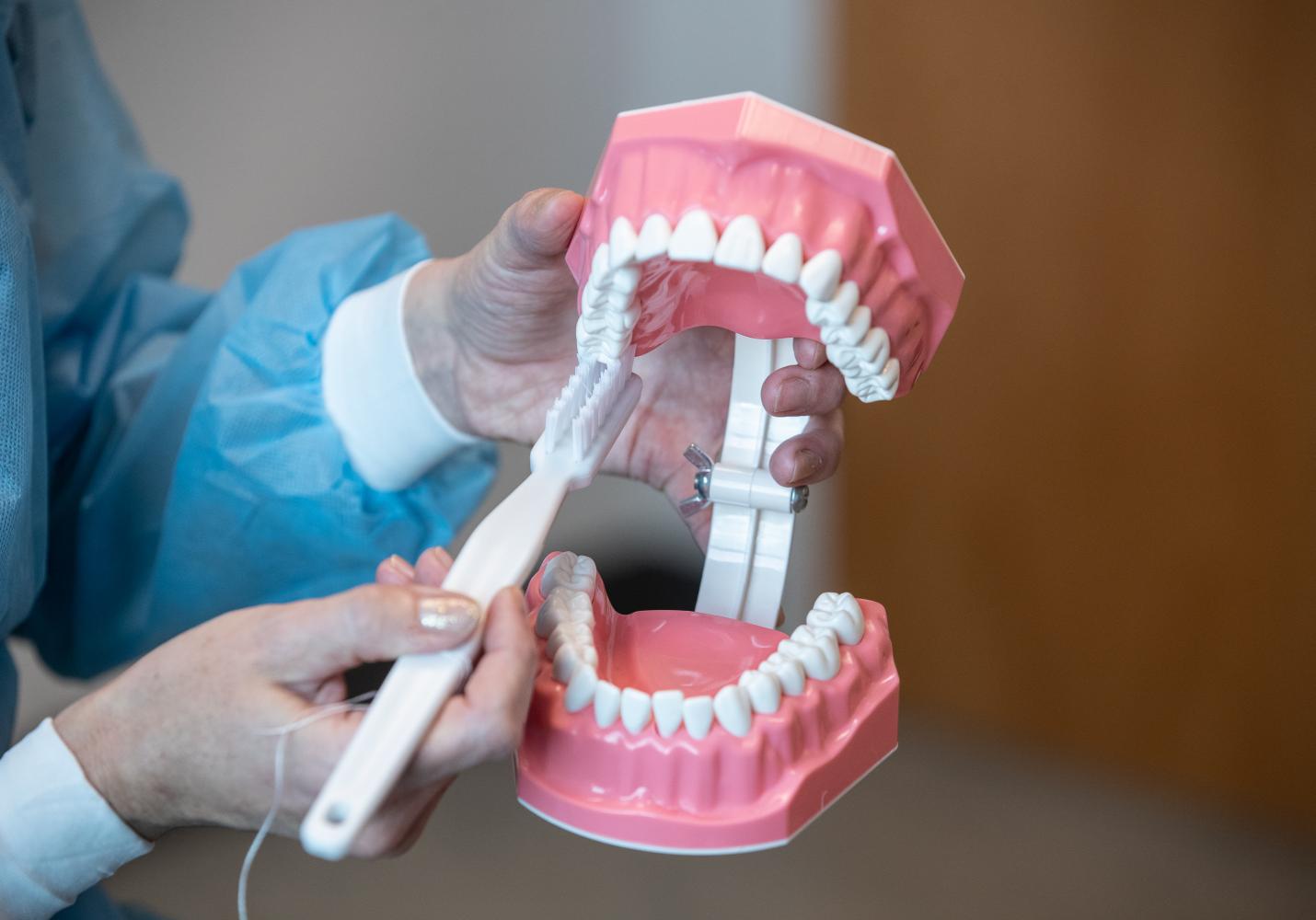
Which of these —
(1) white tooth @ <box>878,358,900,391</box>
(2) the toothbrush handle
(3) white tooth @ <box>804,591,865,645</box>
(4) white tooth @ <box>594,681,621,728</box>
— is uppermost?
(1) white tooth @ <box>878,358,900,391</box>

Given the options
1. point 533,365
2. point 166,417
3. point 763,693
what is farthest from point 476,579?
point 166,417

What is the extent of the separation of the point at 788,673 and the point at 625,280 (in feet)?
0.79

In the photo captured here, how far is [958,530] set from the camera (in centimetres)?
187

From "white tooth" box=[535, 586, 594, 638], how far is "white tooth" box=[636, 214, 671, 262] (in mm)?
230

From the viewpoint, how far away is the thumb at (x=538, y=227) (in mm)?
787

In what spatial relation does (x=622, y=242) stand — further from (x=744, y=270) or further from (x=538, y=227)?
(x=538, y=227)

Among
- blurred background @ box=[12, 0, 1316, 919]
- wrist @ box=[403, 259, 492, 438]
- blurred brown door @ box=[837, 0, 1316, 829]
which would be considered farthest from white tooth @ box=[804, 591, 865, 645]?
blurred brown door @ box=[837, 0, 1316, 829]

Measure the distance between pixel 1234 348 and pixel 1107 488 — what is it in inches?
A: 10.4

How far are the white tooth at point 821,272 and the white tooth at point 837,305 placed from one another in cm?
1

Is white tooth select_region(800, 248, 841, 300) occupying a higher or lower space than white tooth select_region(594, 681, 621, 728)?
higher

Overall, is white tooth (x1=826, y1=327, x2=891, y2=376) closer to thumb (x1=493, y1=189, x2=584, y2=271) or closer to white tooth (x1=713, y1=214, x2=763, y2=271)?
white tooth (x1=713, y1=214, x2=763, y2=271)

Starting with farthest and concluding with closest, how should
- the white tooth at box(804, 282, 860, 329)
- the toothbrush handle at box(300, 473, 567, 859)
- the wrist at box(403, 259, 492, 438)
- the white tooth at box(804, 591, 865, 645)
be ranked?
the wrist at box(403, 259, 492, 438)
the white tooth at box(804, 591, 865, 645)
the white tooth at box(804, 282, 860, 329)
the toothbrush handle at box(300, 473, 567, 859)

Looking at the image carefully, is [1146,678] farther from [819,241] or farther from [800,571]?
[819,241]

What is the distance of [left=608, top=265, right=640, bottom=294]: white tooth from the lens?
65 cm
